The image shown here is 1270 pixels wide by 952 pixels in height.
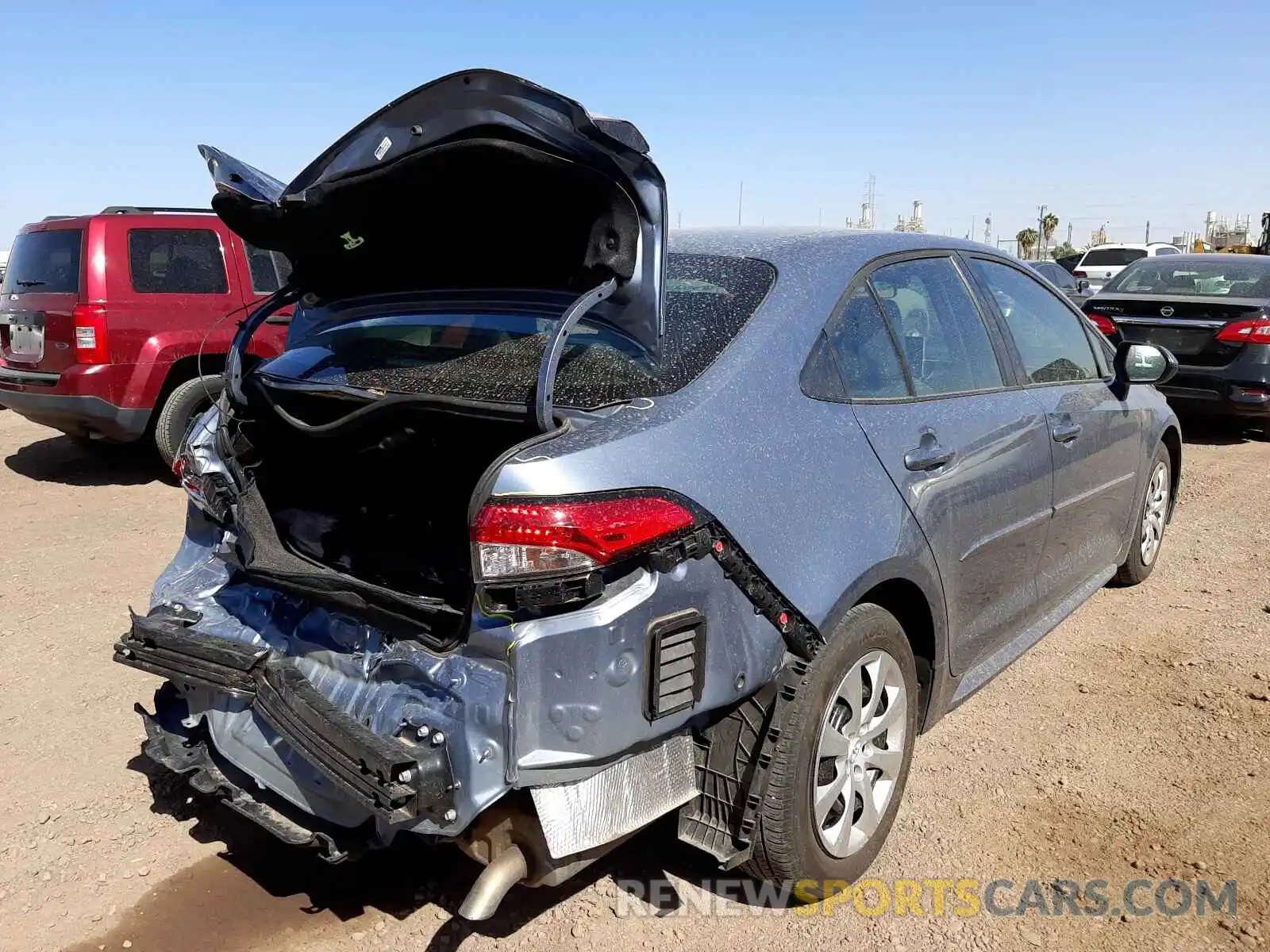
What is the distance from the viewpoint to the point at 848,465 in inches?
105

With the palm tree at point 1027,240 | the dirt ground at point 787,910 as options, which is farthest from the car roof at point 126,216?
the palm tree at point 1027,240

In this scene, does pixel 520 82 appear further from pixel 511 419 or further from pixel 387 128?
pixel 511 419

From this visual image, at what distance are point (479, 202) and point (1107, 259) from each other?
25248 millimetres

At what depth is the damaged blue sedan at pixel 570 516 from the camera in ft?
7.09

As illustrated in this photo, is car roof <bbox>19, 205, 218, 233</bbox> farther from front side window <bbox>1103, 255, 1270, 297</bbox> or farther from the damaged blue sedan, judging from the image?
front side window <bbox>1103, 255, 1270, 297</bbox>

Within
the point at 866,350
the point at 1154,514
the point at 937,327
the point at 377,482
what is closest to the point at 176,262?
the point at 377,482

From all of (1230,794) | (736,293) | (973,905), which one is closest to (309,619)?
(736,293)

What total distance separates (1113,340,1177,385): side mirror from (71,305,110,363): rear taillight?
6.58 meters

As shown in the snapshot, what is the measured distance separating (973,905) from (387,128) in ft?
8.59

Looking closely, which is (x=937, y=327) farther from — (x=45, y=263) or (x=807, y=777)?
(x=45, y=263)

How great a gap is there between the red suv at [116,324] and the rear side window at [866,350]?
5.27 meters

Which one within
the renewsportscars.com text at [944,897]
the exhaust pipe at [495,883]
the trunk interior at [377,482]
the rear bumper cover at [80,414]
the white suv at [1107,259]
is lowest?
the renewsportscars.com text at [944,897]

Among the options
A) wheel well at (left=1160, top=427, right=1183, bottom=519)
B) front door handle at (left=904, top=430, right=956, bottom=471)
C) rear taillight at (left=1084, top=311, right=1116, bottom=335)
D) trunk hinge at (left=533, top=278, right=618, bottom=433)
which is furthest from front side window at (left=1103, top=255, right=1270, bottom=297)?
trunk hinge at (left=533, top=278, right=618, bottom=433)

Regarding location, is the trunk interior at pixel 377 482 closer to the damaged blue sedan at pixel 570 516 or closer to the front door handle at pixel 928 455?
the damaged blue sedan at pixel 570 516
